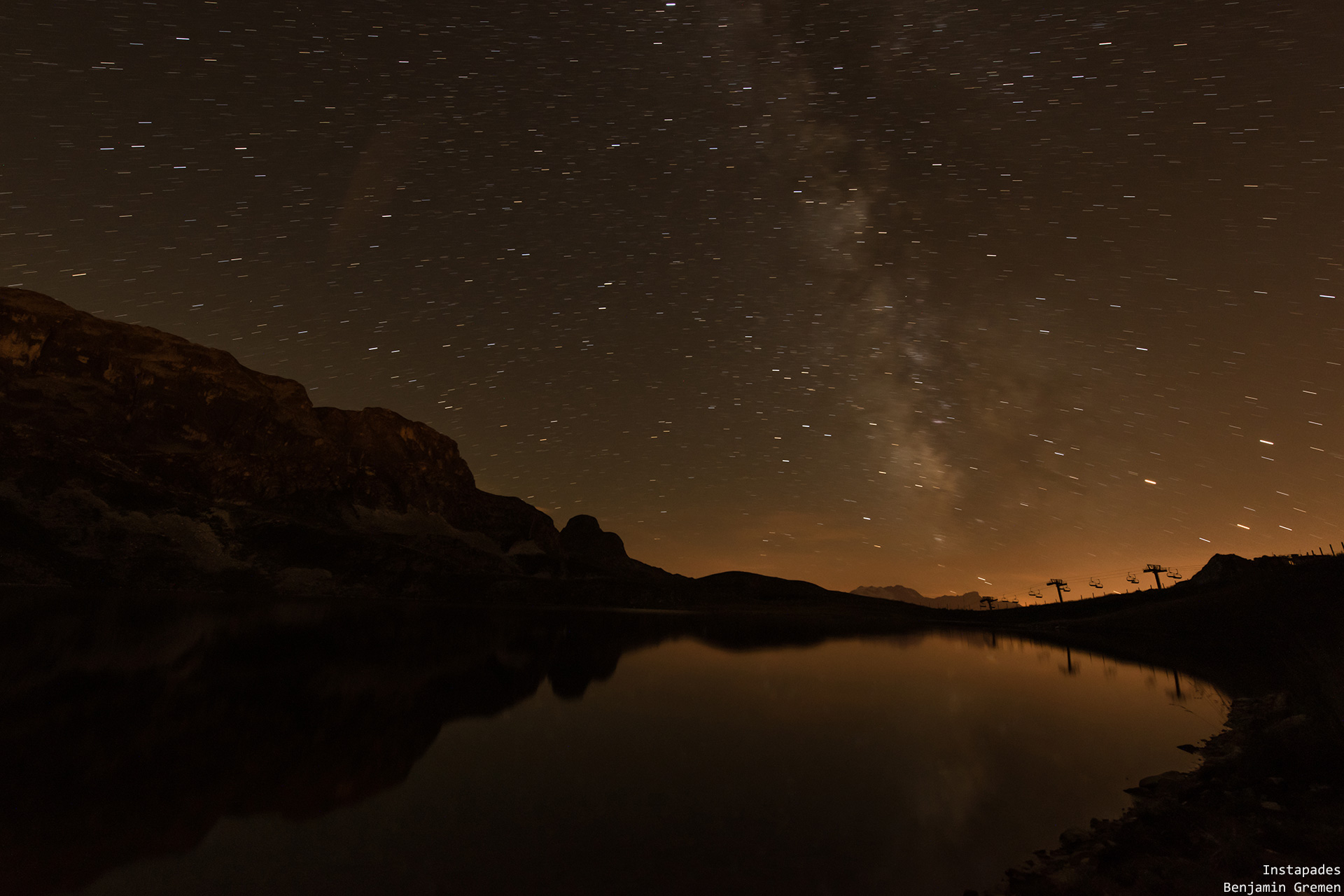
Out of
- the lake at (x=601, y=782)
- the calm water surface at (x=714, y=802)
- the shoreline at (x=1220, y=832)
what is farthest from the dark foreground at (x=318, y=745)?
the calm water surface at (x=714, y=802)

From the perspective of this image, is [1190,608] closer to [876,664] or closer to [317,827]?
[876,664]

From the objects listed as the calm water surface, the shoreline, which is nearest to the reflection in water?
the calm water surface

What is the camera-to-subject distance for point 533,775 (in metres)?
14.8

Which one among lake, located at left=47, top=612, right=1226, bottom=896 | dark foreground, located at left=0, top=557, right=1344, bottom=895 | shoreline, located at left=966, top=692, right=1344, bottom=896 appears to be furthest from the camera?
lake, located at left=47, top=612, right=1226, bottom=896

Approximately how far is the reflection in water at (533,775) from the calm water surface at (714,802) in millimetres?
75

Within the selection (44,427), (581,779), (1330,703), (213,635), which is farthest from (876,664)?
(44,427)

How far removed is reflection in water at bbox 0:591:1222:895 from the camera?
949 cm

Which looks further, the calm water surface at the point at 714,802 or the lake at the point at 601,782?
the lake at the point at 601,782

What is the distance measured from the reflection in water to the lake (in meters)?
0.08

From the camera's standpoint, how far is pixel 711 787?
14203mm

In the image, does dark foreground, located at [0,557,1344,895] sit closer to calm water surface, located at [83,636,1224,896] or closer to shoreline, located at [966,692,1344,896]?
shoreline, located at [966,692,1344,896]

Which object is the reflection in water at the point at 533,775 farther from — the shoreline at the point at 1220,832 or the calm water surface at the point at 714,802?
the shoreline at the point at 1220,832

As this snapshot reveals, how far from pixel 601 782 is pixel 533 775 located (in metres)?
1.84

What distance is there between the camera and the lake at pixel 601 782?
371 inches
